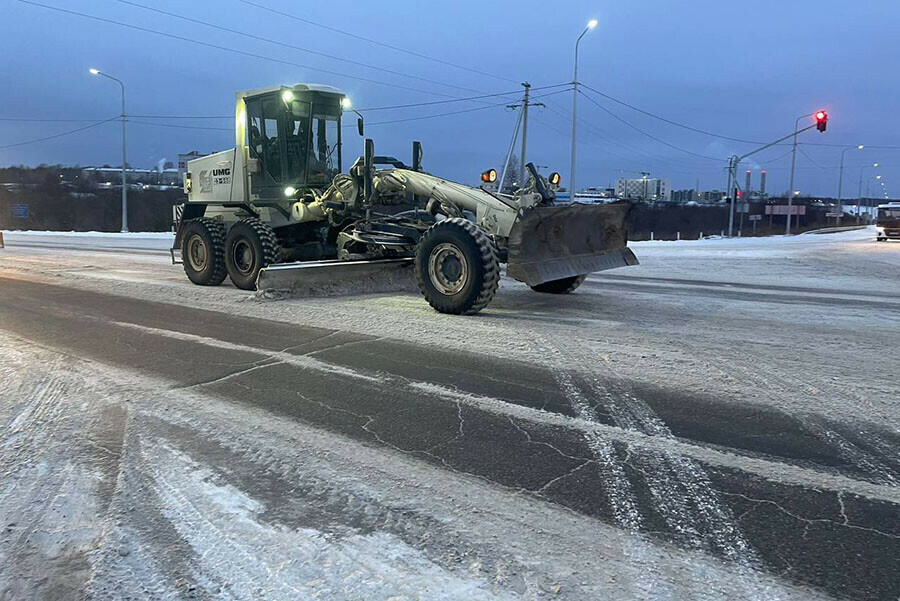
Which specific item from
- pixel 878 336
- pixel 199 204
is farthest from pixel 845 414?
pixel 199 204

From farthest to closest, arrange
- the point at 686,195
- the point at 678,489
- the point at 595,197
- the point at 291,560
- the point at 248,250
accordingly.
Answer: the point at 686,195, the point at 595,197, the point at 248,250, the point at 678,489, the point at 291,560

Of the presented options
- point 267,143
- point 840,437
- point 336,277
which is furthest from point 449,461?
point 267,143

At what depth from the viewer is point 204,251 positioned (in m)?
12.1

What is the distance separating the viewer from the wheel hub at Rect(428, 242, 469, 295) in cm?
826

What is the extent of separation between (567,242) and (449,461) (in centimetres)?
613

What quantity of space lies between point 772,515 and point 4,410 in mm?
5072

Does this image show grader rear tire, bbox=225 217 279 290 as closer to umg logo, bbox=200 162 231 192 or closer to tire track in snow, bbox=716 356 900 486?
umg logo, bbox=200 162 231 192

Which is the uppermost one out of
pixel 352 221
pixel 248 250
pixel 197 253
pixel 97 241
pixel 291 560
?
pixel 352 221

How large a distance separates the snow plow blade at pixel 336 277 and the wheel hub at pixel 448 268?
230 cm

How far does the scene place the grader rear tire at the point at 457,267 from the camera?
317 inches

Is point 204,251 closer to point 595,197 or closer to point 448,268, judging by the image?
point 448,268

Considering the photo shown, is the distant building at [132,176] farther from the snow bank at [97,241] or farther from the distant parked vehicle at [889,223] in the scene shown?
the distant parked vehicle at [889,223]

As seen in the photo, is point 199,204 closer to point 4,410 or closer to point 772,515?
point 4,410

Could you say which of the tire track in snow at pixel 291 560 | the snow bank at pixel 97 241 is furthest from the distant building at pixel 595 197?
the snow bank at pixel 97 241
